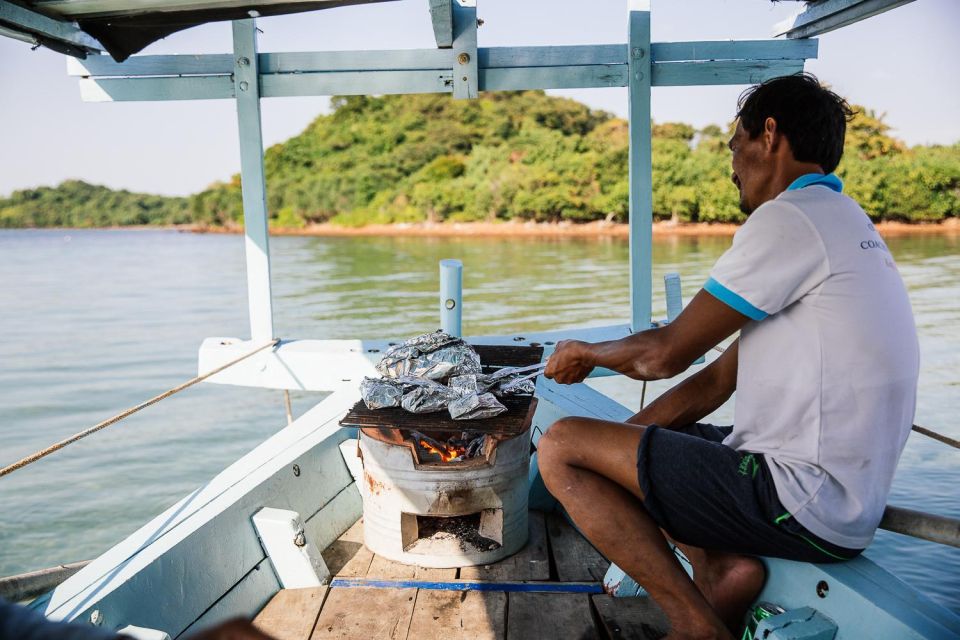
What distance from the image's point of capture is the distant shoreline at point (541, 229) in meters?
31.6

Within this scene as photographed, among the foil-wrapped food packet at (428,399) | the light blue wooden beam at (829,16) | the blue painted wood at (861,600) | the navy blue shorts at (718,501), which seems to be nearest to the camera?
the blue painted wood at (861,600)

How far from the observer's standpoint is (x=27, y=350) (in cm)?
1867

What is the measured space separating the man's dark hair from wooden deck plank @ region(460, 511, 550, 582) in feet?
5.63

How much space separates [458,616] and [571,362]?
3.06 ft

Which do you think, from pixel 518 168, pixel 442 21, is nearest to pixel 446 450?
pixel 442 21

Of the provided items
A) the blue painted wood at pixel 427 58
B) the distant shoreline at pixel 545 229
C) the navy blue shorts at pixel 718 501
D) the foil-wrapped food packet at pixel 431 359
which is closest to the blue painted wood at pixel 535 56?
the blue painted wood at pixel 427 58

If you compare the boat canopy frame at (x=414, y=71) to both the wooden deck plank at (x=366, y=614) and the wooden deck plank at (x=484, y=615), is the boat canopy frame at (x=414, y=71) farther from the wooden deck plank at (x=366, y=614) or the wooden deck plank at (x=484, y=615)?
the wooden deck plank at (x=484, y=615)

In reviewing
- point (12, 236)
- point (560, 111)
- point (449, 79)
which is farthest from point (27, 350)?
point (12, 236)

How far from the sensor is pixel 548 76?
4.20 meters

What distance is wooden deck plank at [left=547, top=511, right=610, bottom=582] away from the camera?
9.48 ft

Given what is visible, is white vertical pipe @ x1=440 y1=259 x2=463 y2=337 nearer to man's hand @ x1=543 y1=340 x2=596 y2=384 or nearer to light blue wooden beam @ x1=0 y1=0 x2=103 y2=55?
man's hand @ x1=543 y1=340 x2=596 y2=384

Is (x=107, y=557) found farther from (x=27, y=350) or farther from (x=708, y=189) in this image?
(x=708, y=189)

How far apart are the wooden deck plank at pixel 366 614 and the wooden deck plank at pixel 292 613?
3 cm

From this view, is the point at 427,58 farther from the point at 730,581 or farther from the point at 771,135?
the point at 730,581
